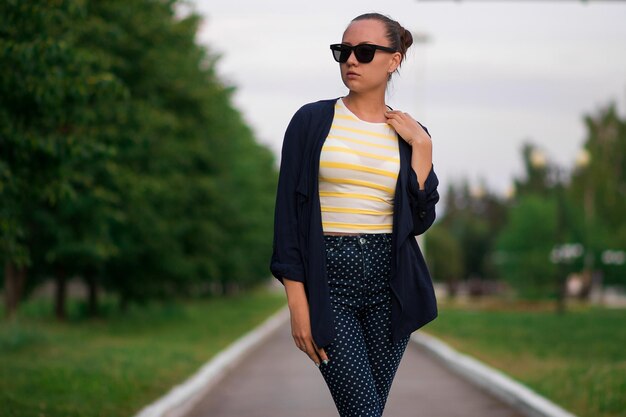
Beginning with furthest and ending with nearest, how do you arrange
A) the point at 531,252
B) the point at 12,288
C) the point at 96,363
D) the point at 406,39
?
the point at 531,252 → the point at 12,288 → the point at 96,363 → the point at 406,39

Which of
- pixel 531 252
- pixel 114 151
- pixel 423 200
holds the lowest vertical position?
pixel 531 252

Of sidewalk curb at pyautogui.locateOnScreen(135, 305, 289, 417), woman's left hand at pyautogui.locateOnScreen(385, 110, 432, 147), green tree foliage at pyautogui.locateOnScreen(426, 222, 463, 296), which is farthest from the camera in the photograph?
green tree foliage at pyautogui.locateOnScreen(426, 222, 463, 296)

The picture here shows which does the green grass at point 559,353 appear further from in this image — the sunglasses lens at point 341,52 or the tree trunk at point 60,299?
the tree trunk at point 60,299

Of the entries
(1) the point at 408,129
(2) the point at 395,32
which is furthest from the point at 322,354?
(2) the point at 395,32

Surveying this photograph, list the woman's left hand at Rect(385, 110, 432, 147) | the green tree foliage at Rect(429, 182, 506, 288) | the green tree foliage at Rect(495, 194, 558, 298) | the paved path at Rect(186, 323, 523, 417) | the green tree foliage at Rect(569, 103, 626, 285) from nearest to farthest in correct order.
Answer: the woman's left hand at Rect(385, 110, 432, 147), the paved path at Rect(186, 323, 523, 417), the green tree foliage at Rect(495, 194, 558, 298), the green tree foliage at Rect(569, 103, 626, 285), the green tree foliage at Rect(429, 182, 506, 288)

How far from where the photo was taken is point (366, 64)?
4.14 m

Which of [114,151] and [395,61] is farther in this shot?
[114,151]

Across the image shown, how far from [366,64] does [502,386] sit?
7.23 metres

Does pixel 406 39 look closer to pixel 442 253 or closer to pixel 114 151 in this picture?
pixel 114 151

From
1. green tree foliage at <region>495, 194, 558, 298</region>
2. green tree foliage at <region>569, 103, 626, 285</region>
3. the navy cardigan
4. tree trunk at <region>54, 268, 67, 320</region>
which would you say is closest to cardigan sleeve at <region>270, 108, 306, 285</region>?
the navy cardigan

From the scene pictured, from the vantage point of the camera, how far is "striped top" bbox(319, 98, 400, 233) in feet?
13.3

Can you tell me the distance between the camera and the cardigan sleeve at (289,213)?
155 inches

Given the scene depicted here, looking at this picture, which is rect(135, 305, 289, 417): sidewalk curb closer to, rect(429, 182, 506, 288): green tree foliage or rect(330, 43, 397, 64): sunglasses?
rect(330, 43, 397, 64): sunglasses

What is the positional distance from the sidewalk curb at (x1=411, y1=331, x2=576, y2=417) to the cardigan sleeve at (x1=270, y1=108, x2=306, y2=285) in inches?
205
